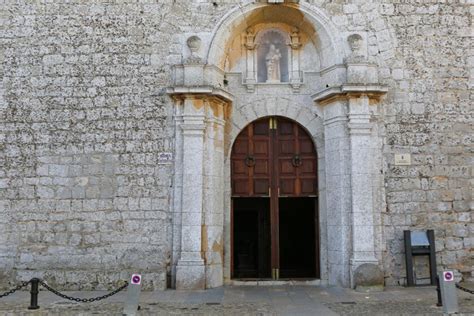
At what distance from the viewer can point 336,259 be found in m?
8.16

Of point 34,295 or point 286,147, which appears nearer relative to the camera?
point 34,295

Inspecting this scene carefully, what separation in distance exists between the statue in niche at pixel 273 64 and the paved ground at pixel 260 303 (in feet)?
13.4

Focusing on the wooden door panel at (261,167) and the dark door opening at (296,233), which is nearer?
the wooden door panel at (261,167)

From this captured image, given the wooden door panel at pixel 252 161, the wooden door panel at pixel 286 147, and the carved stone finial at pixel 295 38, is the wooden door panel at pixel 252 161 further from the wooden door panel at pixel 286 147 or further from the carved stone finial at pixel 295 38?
the carved stone finial at pixel 295 38

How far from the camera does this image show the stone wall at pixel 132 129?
26.3 feet

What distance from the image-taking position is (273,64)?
9.11 m

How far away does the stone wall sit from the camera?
8.02 metres

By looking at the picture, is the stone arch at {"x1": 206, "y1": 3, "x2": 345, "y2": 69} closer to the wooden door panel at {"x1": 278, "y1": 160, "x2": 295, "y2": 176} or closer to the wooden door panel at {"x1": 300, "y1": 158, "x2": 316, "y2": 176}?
the wooden door panel at {"x1": 300, "y1": 158, "x2": 316, "y2": 176}

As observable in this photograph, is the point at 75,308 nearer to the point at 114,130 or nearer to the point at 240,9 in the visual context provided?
the point at 114,130

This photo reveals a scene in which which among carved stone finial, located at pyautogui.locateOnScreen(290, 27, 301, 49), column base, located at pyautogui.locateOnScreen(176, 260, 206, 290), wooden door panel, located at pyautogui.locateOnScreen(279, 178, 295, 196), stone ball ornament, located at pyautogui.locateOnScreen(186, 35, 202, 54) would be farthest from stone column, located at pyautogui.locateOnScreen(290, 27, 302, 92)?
column base, located at pyautogui.locateOnScreen(176, 260, 206, 290)

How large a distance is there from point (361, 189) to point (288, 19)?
364 cm

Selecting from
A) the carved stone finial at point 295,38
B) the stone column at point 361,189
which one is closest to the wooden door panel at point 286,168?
the stone column at point 361,189

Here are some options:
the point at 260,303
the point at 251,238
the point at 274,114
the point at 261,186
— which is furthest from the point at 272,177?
the point at 260,303

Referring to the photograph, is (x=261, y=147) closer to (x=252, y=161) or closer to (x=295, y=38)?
(x=252, y=161)
